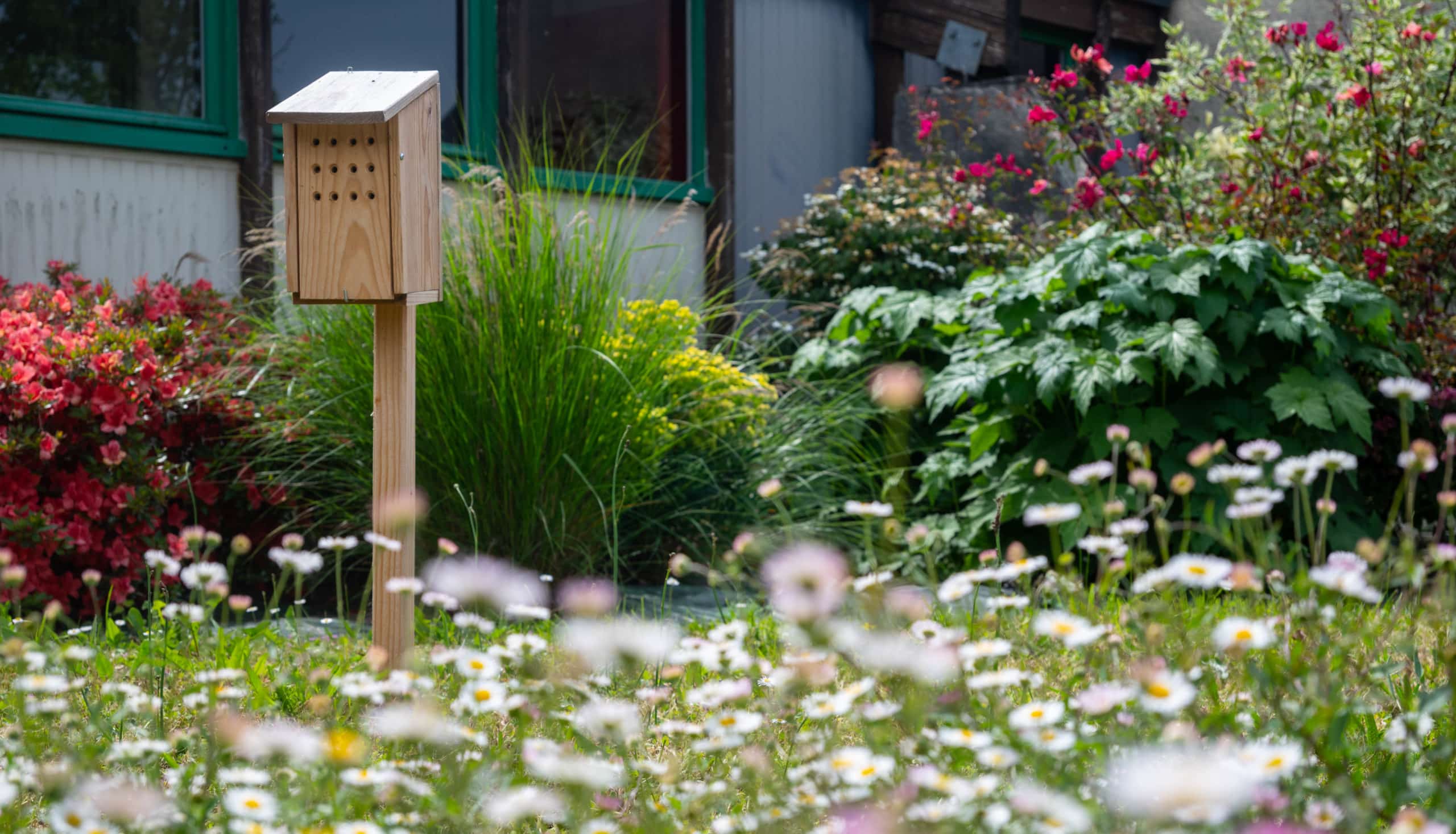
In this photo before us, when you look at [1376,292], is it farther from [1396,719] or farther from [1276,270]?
[1396,719]

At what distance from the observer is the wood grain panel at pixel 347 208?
234cm

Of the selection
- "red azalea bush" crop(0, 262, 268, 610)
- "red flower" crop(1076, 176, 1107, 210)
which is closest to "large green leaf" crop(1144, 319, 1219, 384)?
"red flower" crop(1076, 176, 1107, 210)

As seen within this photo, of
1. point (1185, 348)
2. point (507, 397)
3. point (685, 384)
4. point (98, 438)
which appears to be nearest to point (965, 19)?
point (1185, 348)

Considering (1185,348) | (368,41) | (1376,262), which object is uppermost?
(368,41)

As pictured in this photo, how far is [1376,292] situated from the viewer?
4074 millimetres

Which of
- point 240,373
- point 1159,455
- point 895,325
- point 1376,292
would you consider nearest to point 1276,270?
point 1376,292

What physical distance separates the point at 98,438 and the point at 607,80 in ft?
12.5

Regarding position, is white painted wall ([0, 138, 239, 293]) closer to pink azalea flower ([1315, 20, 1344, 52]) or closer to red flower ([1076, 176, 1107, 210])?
red flower ([1076, 176, 1107, 210])

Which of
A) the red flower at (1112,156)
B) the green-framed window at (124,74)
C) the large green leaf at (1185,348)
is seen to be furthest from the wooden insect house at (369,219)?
the red flower at (1112,156)

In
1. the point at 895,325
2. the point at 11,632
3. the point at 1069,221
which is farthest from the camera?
the point at 1069,221

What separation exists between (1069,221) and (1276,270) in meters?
1.36

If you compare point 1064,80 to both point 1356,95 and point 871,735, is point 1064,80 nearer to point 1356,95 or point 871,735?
point 1356,95

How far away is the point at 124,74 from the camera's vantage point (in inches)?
186

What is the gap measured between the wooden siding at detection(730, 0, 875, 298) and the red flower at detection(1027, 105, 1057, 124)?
177 cm
